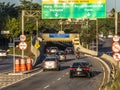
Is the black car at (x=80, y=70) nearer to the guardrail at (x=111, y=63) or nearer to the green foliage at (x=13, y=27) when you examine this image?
the guardrail at (x=111, y=63)

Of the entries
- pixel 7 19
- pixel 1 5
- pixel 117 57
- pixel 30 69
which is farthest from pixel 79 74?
pixel 1 5

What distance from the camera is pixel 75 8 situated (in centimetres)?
5228

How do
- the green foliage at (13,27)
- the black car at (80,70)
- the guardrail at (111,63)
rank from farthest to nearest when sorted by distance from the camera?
the green foliage at (13,27) < the black car at (80,70) < the guardrail at (111,63)

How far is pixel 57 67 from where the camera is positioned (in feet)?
160

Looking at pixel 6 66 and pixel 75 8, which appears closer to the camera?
pixel 75 8

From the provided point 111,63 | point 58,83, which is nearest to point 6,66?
point 111,63

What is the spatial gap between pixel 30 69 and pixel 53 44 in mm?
80489

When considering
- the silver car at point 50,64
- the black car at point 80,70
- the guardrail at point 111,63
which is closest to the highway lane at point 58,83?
the black car at point 80,70

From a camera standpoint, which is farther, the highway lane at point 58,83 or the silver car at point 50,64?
the silver car at point 50,64

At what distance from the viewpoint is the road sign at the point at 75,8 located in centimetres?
5200

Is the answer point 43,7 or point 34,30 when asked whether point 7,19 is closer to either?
point 34,30

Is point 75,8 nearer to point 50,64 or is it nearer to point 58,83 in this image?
point 50,64

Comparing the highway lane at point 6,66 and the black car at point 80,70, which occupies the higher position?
the black car at point 80,70

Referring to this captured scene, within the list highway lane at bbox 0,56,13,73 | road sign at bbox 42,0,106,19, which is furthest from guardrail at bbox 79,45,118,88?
highway lane at bbox 0,56,13,73
